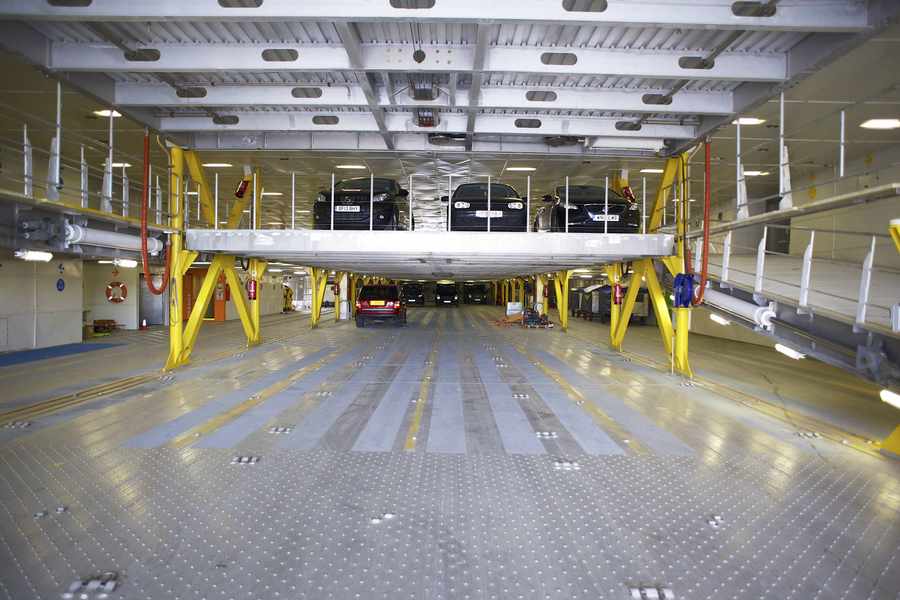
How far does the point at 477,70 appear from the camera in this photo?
5723 mm

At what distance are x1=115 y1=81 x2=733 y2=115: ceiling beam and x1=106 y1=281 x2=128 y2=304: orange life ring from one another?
11.9 metres

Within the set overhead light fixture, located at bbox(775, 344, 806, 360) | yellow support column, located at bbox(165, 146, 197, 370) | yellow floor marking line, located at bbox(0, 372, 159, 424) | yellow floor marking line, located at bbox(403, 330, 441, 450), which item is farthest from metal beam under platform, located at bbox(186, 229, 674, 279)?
overhead light fixture, located at bbox(775, 344, 806, 360)

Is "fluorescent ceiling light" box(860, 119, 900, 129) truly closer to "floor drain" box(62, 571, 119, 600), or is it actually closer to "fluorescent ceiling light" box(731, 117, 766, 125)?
"fluorescent ceiling light" box(731, 117, 766, 125)

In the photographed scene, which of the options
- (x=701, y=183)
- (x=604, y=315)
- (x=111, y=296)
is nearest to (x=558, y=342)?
(x=701, y=183)

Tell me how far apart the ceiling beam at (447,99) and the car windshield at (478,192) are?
2.53 m

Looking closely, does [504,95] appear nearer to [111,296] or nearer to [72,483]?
[72,483]

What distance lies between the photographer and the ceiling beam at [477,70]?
5053mm

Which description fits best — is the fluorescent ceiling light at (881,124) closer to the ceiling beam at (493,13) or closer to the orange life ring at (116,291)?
the ceiling beam at (493,13)

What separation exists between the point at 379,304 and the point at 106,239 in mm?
11446

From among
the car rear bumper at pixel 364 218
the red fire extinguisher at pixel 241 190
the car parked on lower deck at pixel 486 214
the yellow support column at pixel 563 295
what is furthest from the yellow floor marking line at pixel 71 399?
the yellow support column at pixel 563 295

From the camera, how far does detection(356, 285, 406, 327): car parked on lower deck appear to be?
1862cm

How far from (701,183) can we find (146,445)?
15126mm

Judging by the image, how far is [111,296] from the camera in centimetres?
1662

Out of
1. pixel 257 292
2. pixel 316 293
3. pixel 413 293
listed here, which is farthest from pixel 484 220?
pixel 413 293
